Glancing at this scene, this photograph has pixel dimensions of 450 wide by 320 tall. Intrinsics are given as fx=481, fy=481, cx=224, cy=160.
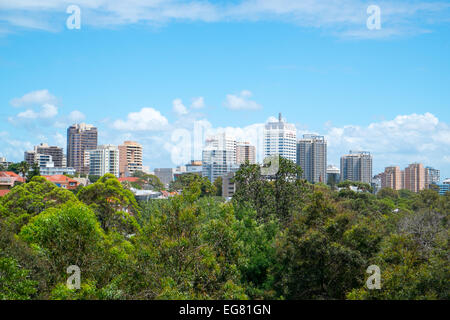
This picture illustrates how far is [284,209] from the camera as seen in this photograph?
93.1 feet

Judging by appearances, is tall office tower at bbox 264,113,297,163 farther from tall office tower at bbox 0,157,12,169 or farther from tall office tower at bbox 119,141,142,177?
tall office tower at bbox 119,141,142,177

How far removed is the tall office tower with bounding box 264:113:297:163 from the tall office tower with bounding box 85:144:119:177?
5862 cm

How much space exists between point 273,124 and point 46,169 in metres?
60.5

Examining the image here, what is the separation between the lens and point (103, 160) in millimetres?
125750

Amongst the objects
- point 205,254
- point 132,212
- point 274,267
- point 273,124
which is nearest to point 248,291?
point 274,267

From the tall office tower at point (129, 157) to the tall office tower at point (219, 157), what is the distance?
27967mm

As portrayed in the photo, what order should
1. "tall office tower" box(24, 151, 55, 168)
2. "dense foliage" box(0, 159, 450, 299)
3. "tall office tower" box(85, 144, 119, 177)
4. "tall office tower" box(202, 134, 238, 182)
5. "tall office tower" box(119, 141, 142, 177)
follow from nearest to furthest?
"dense foliage" box(0, 159, 450, 299) < "tall office tower" box(202, 134, 238, 182) < "tall office tower" box(85, 144, 119, 177) < "tall office tower" box(24, 151, 55, 168) < "tall office tower" box(119, 141, 142, 177)

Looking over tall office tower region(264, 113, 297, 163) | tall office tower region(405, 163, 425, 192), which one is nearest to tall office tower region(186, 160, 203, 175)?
tall office tower region(405, 163, 425, 192)

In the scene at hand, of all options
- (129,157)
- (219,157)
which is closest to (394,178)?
(219,157)

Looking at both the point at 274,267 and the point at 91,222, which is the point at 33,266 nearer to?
the point at 91,222

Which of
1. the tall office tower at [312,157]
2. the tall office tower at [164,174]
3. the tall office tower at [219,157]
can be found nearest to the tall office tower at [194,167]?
the tall office tower at [164,174]

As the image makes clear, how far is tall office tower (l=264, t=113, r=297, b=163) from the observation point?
78.6 meters

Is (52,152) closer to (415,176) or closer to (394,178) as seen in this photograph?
(394,178)

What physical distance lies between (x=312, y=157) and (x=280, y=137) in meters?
30.3
